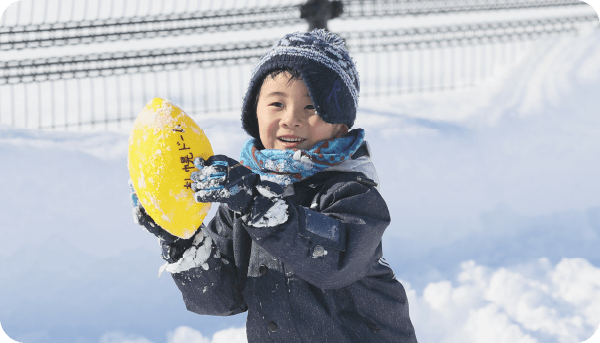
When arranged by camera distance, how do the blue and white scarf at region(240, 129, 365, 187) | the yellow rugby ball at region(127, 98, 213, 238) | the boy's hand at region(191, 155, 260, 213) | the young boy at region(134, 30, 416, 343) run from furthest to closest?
1. the blue and white scarf at region(240, 129, 365, 187)
2. the young boy at region(134, 30, 416, 343)
3. the yellow rugby ball at region(127, 98, 213, 238)
4. the boy's hand at region(191, 155, 260, 213)

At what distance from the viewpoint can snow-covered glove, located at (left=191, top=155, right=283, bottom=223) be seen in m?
1.18

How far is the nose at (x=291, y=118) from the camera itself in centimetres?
153

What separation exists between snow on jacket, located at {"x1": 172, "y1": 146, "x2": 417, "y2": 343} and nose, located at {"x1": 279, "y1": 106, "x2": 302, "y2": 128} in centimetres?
17

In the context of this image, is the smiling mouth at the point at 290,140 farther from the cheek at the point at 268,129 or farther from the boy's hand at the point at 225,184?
the boy's hand at the point at 225,184

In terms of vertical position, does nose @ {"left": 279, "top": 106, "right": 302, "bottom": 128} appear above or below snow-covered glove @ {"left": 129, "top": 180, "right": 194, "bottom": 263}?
above

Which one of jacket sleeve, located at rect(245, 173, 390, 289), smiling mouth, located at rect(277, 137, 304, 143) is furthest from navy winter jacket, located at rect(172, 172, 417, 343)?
smiling mouth, located at rect(277, 137, 304, 143)

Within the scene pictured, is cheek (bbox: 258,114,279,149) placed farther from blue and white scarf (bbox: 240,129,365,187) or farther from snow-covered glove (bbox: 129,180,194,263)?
snow-covered glove (bbox: 129,180,194,263)

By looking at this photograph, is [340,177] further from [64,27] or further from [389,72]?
[389,72]

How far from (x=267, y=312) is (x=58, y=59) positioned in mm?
3502

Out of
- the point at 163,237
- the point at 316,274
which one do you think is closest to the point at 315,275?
the point at 316,274

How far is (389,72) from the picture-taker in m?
5.18

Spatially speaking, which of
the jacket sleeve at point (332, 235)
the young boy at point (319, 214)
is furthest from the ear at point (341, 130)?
the jacket sleeve at point (332, 235)

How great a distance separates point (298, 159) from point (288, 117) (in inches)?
5.5

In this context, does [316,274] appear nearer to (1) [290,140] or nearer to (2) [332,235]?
(2) [332,235]
